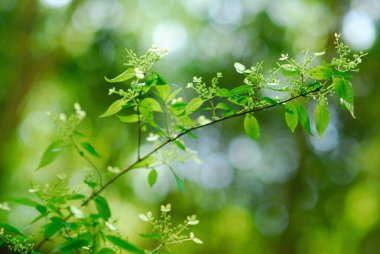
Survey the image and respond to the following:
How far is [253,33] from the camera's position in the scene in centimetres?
667

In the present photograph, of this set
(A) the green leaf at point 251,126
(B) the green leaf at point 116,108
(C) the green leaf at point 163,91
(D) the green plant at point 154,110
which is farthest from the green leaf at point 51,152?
(A) the green leaf at point 251,126

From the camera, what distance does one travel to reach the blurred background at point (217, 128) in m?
5.77

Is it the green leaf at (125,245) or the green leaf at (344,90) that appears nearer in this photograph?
the green leaf at (125,245)

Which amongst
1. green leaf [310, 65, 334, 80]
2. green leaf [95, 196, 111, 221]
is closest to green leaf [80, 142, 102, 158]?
green leaf [95, 196, 111, 221]

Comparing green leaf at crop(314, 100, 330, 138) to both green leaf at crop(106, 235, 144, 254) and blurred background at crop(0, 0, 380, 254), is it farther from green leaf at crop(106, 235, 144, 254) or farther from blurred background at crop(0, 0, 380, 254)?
blurred background at crop(0, 0, 380, 254)

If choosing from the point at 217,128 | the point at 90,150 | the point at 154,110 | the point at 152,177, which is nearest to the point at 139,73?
the point at 154,110

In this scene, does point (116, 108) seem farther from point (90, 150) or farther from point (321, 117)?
point (321, 117)

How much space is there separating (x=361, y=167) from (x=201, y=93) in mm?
5659

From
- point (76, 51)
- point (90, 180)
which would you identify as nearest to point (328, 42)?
point (76, 51)

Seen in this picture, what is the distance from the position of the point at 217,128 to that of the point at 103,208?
20.1ft

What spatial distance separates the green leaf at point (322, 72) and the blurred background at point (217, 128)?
5038 mm

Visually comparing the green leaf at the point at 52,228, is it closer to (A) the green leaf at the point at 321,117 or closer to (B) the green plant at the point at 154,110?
(B) the green plant at the point at 154,110

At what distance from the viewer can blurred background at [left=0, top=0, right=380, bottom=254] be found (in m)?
5.77

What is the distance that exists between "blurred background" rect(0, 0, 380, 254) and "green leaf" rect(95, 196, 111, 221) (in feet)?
16.7
